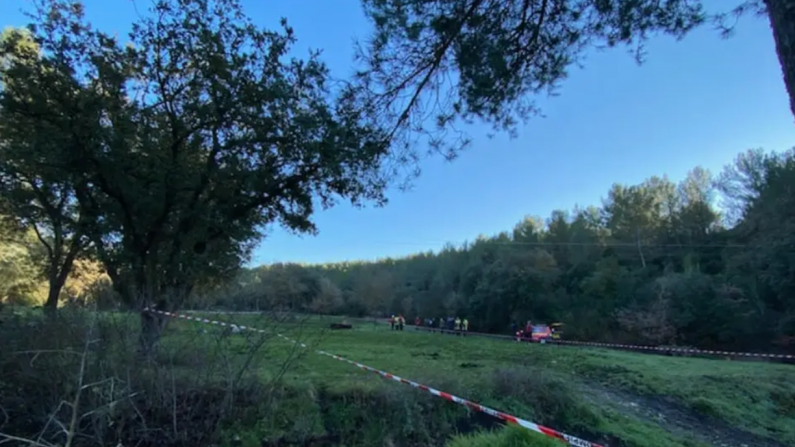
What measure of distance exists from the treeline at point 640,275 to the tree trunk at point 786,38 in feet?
19.2

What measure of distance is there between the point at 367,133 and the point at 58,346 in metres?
4.04

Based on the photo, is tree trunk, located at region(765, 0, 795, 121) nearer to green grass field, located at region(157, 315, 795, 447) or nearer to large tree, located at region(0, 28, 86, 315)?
green grass field, located at region(157, 315, 795, 447)

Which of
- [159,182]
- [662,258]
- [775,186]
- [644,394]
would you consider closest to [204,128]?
[159,182]

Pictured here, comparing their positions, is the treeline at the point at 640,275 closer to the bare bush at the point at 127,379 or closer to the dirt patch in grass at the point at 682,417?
the bare bush at the point at 127,379

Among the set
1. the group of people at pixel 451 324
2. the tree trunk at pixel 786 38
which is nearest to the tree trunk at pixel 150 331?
the tree trunk at pixel 786 38

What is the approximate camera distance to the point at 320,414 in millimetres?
5969

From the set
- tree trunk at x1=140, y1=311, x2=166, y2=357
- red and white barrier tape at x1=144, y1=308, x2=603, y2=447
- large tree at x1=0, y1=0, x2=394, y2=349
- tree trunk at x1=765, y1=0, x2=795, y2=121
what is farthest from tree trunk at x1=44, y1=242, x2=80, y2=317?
tree trunk at x1=765, y1=0, x2=795, y2=121

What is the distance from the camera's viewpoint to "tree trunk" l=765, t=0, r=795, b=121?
2.06 meters

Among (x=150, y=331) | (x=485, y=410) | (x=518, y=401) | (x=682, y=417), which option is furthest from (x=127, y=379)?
(x=682, y=417)

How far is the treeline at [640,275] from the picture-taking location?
24734mm

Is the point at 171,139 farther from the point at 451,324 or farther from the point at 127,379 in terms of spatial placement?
the point at 451,324

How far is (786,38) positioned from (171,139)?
916 cm

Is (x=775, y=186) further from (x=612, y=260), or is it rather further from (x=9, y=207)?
(x=9, y=207)

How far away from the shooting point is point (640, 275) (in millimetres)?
34000
